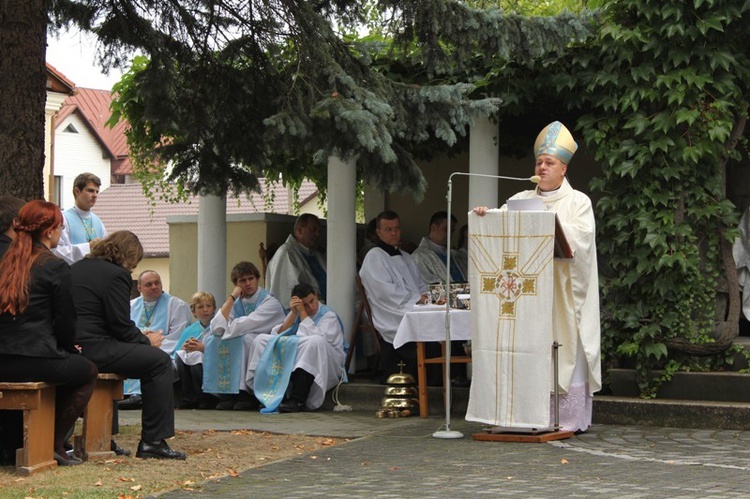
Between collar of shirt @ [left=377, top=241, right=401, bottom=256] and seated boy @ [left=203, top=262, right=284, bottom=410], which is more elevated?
collar of shirt @ [left=377, top=241, right=401, bottom=256]

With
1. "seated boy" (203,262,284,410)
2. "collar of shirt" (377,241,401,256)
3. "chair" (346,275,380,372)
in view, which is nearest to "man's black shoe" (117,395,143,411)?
"seated boy" (203,262,284,410)

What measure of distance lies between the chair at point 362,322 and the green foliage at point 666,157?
8.26ft

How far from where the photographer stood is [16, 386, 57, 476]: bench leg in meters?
7.81

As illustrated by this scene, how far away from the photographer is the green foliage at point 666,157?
35.0 ft

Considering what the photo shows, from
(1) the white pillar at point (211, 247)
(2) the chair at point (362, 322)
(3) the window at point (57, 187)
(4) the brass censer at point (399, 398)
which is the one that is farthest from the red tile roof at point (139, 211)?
(4) the brass censer at point (399, 398)

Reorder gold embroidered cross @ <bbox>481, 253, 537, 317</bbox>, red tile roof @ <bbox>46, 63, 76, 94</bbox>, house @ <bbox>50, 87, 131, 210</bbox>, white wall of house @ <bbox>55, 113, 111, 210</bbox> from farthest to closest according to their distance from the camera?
white wall of house @ <bbox>55, 113, 111, 210</bbox>
house @ <bbox>50, 87, 131, 210</bbox>
red tile roof @ <bbox>46, 63, 76, 94</bbox>
gold embroidered cross @ <bbox>481, 253, 537, 317</bbox>

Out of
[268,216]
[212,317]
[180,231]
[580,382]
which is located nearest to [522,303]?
[580,382]

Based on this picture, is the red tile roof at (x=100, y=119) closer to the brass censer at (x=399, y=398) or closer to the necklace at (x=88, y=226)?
the brass censer at (x=399, y=398)

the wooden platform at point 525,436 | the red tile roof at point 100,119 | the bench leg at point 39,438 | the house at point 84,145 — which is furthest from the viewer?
the red tile roof at point 100,119

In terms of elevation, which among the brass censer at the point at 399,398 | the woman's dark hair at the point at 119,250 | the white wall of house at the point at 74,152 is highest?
the white wall of house at the point at 74,152

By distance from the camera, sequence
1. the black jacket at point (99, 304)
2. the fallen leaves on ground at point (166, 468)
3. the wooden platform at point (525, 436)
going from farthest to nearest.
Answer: the wooden platform at point (525, 436) < the black jacket at point (99, 304) < the fallen leaves on ground at point (166, 468)

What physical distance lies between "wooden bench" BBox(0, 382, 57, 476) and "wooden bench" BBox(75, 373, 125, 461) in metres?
0.54

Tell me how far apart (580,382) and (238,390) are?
12.3ft

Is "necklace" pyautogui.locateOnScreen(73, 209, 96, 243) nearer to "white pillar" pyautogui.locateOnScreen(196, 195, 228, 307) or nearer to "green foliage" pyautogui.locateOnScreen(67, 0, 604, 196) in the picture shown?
"green foliage" pyautogui.locateOnScreen(67, 0, 604, 196)
